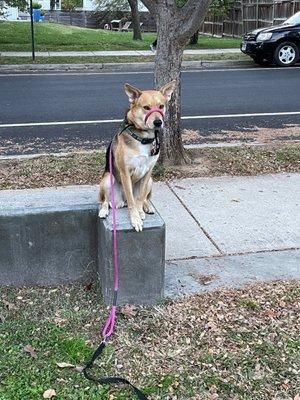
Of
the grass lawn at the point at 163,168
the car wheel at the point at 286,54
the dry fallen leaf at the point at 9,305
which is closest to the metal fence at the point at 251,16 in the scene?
the car wheel at the point at 286,54

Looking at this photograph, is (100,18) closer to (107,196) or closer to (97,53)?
(97,53)

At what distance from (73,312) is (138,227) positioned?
2.33 feet

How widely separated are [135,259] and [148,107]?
3.17 feet

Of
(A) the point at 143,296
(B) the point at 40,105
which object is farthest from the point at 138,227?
(B) the point at 40,105

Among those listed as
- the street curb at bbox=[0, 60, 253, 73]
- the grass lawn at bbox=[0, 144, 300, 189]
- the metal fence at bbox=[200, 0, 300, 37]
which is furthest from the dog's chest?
the metal fence at bbox=[200, 0, 300, 37]

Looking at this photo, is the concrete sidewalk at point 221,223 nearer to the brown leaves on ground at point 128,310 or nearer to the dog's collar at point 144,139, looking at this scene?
the brown leaves on ground at point 128,310

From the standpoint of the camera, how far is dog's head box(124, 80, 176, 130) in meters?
3.31

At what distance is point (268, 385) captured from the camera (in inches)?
119

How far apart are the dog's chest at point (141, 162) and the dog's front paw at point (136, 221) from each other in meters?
0.26

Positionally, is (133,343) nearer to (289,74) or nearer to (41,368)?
(41,368)

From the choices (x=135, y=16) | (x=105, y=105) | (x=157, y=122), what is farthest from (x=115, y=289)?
(x=135, y=16)

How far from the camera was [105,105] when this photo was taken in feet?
35.8

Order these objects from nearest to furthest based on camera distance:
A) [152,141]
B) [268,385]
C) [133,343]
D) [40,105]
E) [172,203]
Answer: [268,385]
[133,343]
[152,141]
[172,203]
[40,105]

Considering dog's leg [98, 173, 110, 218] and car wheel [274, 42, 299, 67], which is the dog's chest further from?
car wheel [274, 42, 299, 67]
